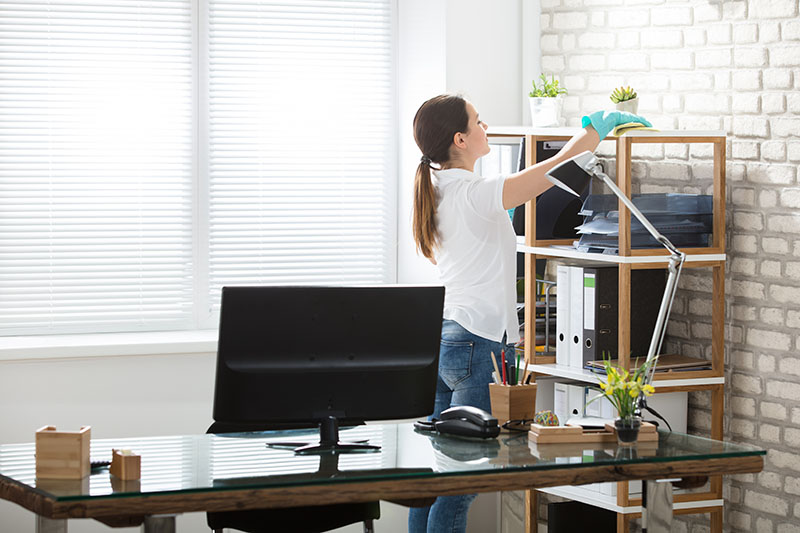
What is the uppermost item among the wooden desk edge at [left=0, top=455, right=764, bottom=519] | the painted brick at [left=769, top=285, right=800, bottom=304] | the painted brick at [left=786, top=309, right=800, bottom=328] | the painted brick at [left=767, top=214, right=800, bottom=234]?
the painted brick at [left=767, top=214, right=800, bottom=234]

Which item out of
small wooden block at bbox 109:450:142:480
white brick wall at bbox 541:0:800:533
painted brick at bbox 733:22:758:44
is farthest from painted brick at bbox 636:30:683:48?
small wooden block at bbox 109:450:142:480

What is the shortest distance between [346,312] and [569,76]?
2055mm

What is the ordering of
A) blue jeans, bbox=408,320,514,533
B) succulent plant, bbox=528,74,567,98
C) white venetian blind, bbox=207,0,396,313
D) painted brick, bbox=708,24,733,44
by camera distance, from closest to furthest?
blue jeans, bbox=408,320,514,533
painted brick, bbox=708,24,733,44
succulent plant, bbox=528,74,567,98
white venetian blind, bbox=207,0,396,313

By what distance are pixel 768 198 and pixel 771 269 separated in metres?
0.23

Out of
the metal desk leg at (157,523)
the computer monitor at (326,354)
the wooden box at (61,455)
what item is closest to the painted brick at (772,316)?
the computer monitor at (326,354)

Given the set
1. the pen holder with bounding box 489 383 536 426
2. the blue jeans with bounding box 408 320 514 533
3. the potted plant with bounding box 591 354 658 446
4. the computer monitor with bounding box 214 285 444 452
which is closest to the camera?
the computer monitor with bounding box 214 285 444 452

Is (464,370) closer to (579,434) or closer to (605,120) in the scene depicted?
(579,434)

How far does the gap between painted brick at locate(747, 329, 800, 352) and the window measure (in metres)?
1.58

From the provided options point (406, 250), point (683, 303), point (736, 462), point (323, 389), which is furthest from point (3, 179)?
point (736, 462)

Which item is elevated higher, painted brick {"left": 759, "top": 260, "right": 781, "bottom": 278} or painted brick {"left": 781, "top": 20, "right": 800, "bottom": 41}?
painted brick {"left": 781, "top": 20, "right": 800, "bottom": 41}

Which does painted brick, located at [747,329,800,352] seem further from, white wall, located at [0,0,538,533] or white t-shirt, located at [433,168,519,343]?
white wall, located at [0,0,538,533]

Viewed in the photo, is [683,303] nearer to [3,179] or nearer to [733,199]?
[733,199]

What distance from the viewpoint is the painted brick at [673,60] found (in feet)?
11.2

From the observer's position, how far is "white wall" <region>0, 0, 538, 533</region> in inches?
140
